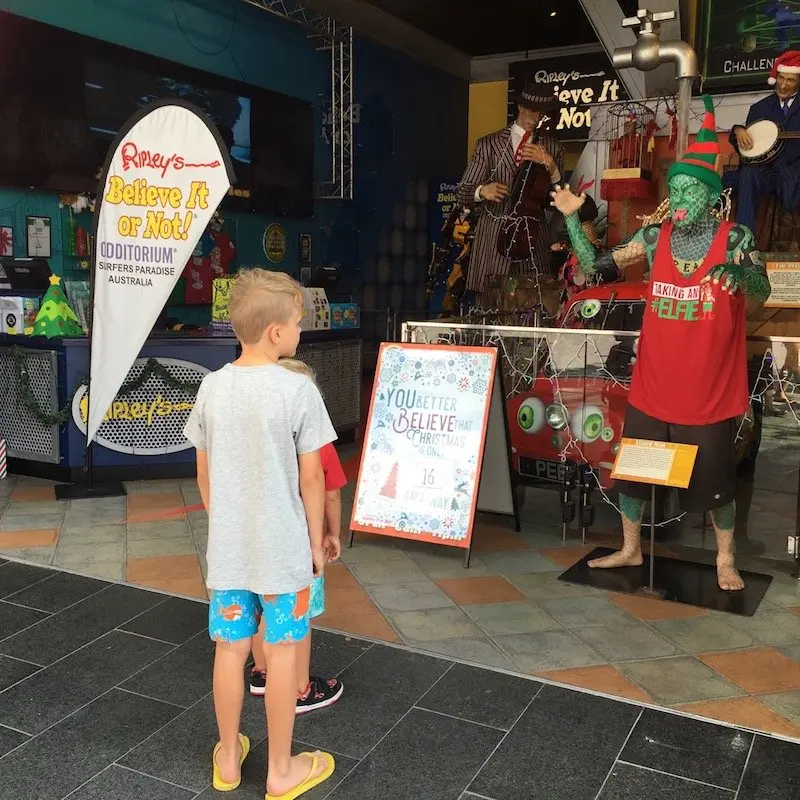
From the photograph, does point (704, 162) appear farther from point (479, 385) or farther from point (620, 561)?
point (620, 561)

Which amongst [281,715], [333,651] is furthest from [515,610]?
[281,715]

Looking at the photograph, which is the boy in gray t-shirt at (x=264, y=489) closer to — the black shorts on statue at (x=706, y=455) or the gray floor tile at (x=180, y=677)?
the gray floor tile at (x=180, y=677)

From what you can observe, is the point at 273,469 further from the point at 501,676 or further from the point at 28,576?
the point at 28,576

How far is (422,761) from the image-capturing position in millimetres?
2451

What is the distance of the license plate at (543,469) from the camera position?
4.57 m

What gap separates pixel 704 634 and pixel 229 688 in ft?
6.70

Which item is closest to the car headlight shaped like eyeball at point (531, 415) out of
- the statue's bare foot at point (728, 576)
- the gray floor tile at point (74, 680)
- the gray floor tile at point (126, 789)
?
the statue's bare foot at point (728, 576)

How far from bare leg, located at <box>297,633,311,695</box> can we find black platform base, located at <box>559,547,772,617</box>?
1.64 m

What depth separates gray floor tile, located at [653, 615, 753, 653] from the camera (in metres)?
3.30

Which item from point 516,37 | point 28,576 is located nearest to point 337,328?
point 28,576

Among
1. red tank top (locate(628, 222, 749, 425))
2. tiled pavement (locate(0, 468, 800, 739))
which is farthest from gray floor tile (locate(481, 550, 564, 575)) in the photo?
red tank top (locate(628, 222, 749, 425))

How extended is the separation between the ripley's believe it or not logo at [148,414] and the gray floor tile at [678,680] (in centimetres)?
361

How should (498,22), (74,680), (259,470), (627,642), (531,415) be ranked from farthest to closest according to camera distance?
1. (498,22)
2. (531,415)
3. (627,642)
4. (74,680)
5. (259,470)

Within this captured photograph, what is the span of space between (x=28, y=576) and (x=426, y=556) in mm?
1884
